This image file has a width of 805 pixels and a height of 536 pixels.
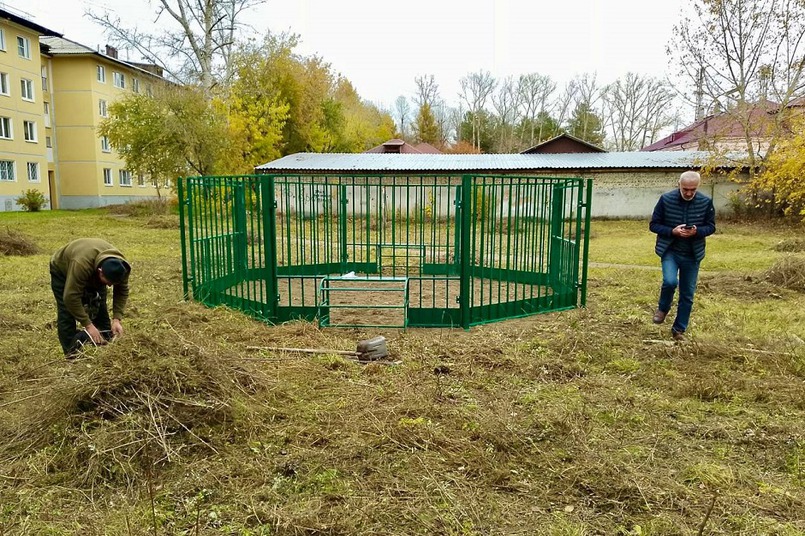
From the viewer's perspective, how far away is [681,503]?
301cm

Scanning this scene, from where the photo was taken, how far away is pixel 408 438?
3.70 m

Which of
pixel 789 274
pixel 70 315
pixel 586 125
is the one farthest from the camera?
pixel 586 125

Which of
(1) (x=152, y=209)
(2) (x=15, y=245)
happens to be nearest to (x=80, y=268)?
(2) (x=15, y=245)

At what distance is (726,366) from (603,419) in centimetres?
194

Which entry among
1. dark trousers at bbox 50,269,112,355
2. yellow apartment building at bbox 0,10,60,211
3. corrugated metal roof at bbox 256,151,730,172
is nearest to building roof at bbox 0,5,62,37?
yellow apartment building at bbox 0,10,60,211

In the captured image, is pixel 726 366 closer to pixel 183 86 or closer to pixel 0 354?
pixel 0 354

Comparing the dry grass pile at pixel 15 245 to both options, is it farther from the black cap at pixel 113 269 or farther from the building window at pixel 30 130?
the building window at pixel 30 130

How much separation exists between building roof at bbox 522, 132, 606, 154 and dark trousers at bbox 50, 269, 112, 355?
29362mm

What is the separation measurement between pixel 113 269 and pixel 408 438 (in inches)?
104

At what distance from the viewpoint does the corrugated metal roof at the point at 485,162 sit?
2462 centimetres

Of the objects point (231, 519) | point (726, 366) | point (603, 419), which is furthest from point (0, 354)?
point (726, 366)

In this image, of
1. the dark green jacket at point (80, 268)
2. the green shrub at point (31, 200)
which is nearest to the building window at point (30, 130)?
the green shrub at point (31, 200)

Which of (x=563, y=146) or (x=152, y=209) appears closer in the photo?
(x=152, y=209)

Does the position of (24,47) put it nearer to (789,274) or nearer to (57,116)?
(57,116)
